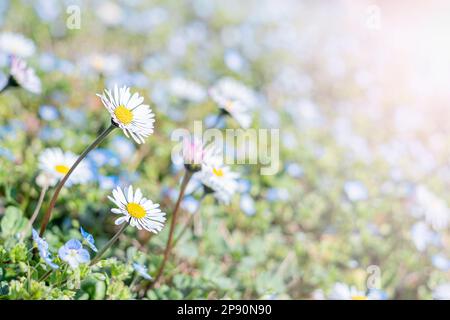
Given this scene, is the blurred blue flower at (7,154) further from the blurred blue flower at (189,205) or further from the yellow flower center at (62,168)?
the blurred blue flower at (189,205)

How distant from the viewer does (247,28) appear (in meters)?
3.32

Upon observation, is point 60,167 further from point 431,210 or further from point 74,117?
point 431,210

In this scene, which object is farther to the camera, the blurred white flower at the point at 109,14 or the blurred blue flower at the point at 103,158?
the blurred white flower at the point at 109,14

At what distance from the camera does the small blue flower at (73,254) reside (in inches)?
38.3

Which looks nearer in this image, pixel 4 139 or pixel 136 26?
pixel 4 139

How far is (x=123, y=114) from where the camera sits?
3.33 ft

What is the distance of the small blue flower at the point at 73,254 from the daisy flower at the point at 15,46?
1.26m

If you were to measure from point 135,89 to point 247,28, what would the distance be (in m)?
1.38

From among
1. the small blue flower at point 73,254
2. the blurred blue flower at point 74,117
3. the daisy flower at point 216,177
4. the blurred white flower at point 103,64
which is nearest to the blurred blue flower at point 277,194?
the daisy flower at point 216,177

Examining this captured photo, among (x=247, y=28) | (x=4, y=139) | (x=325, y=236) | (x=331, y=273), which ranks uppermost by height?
(x=247, y=28)

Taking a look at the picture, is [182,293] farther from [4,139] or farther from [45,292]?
[4,139]

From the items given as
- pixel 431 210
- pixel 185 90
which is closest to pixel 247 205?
pixel 185 90
